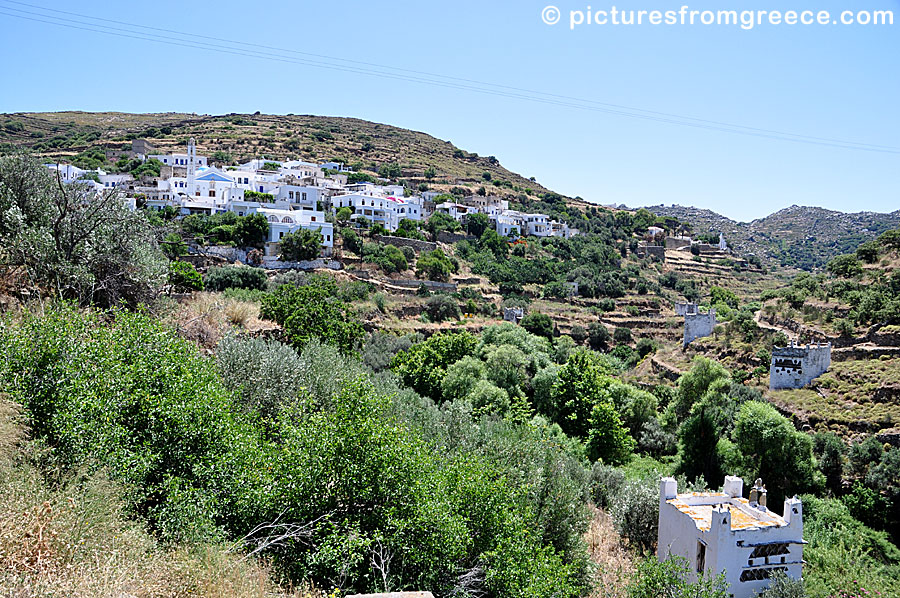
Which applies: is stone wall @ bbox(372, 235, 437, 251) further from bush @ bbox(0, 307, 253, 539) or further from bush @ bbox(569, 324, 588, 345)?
bush @ bbox(0, 307, 253, 539)

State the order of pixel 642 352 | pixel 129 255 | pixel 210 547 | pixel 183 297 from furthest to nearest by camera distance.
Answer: pixel 642 352 < pixel 183 297 < pixel 129 255 < pixel 210 547

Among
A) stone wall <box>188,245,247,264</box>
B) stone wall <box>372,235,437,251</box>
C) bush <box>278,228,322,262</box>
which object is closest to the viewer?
stone wall <box>188,245,247,264</box>

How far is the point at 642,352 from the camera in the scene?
3850cm

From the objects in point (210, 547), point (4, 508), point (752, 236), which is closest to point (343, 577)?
point (210, 547)

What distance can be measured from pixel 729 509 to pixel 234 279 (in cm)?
2536

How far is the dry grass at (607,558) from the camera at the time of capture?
9.92 metres

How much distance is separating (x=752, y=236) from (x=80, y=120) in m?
123

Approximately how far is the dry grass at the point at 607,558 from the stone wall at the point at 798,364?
17463 mm

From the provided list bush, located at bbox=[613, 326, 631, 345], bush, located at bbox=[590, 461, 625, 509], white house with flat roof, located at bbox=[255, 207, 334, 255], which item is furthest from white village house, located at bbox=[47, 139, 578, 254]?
bush, located at bbox=[590, 461, 625, 509]

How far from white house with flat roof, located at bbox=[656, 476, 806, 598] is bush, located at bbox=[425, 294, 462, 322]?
25570 mm

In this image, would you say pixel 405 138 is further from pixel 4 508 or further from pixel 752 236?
pixel 4 508

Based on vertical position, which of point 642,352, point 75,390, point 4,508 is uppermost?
point 75,390

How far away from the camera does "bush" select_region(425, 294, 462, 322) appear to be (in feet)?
119

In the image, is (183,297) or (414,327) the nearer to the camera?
(183,297)
